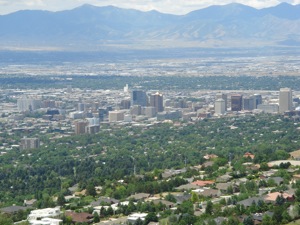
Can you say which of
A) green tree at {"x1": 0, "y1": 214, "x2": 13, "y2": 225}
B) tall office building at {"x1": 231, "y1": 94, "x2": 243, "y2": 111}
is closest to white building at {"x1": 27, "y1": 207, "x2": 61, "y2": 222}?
green tree at {"x1": 0, "y1": 214, "x2": 13, "y2": 225}

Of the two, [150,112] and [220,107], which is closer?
[220,107]

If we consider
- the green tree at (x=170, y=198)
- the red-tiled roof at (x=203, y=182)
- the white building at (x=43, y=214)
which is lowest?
the white building at (x=43, y=214)

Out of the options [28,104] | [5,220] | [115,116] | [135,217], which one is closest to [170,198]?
[135,217]

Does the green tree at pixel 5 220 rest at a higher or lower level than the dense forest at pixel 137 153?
higher

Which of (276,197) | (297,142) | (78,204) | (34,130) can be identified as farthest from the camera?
(34,130)

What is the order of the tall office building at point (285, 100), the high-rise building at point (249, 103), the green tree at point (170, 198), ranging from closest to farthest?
the green tree at point (170, 198) → the tall office building at point (285, 100) → the high-rise building at point (249, 103)

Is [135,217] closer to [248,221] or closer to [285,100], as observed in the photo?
[248,221]

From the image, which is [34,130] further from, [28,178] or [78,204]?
[78,204]

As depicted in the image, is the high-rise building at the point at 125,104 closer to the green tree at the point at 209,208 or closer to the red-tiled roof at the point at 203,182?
the red-tiled roof at the point at 203,182

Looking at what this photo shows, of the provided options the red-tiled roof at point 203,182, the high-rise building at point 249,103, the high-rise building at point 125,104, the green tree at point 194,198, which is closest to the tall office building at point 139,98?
the high-rise building at point 125,104

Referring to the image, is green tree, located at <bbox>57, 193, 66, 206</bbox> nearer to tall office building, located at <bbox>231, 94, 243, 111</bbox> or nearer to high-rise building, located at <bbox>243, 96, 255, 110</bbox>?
tall office building, located at <bbox>231, 94, 243, 111</bbox>

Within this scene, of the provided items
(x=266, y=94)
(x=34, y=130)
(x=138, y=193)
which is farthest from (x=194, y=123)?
(x=138, y=193)
